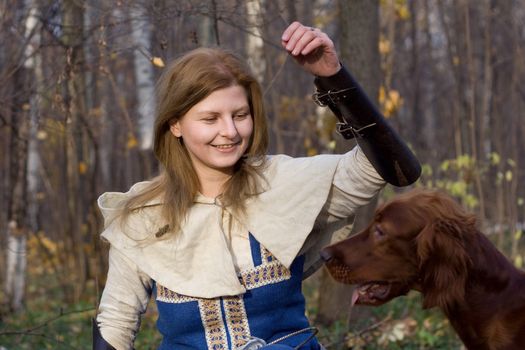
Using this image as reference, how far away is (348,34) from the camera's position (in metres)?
5.56

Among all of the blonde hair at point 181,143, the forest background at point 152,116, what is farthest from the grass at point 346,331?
the blonde hair at point 181,143

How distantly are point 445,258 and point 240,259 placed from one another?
32.0 inches

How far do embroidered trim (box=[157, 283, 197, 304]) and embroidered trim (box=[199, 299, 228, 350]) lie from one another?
0.17 feet

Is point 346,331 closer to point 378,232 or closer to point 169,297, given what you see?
point 169,297

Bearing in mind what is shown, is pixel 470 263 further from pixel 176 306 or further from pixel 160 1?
pixel 160 1

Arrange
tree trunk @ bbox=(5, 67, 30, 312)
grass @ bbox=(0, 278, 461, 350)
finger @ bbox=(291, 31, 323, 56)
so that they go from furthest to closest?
tree trunk @ bbox=(5, 67, 30, 312), grass @ bbox=(0, 278, 461, 350), finger @ bbox=(291, 31, 323, 56)

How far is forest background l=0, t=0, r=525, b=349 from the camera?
18.0 feet

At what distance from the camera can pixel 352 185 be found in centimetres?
327

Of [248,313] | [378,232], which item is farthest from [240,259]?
[378,232]

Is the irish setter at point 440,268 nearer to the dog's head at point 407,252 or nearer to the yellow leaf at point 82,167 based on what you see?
the dog's head at point 407,252

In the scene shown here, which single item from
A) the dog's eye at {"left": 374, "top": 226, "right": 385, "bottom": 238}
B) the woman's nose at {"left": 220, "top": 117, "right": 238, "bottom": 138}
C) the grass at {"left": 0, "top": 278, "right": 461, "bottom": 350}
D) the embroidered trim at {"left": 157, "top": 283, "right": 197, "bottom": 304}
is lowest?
the grass at {"left": 0, "top": 278, "right": 461, "bottom": 350}

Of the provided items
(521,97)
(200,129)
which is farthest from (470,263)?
(521,97)

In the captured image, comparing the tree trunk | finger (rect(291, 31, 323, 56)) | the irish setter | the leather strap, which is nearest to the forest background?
the tree trunk

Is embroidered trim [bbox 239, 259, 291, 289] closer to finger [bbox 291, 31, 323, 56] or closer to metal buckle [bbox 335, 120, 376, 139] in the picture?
metal buckle [bbox 335, 120, 376, 139]
